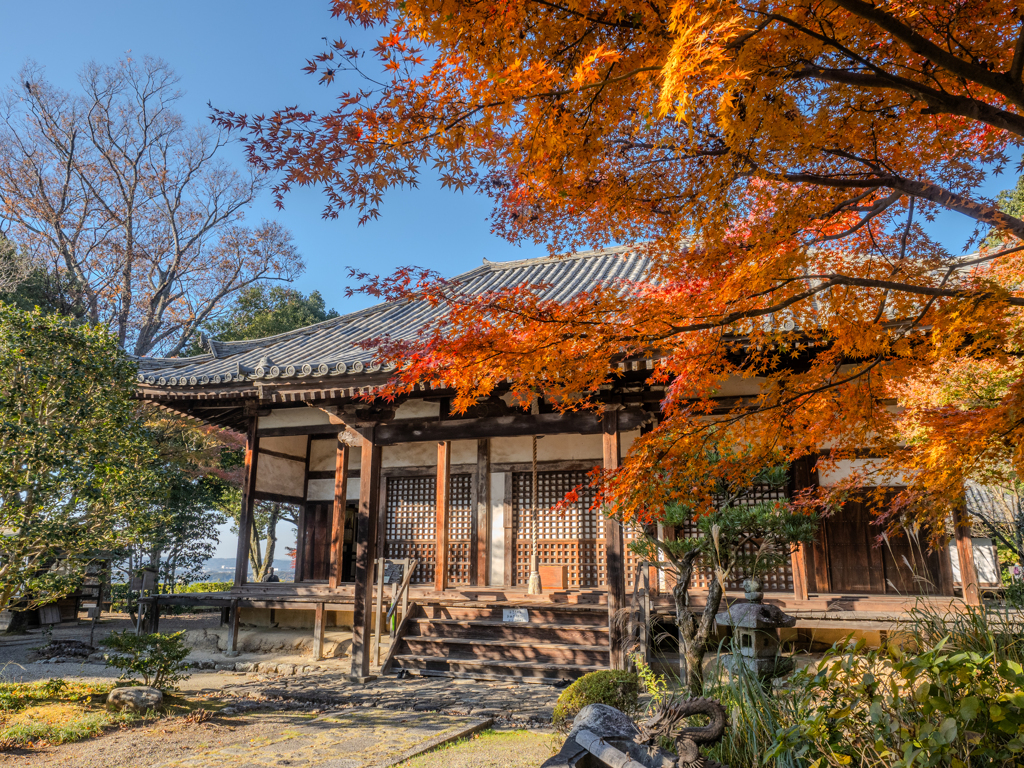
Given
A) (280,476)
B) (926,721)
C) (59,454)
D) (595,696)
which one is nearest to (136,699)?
(59,454)

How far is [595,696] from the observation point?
16.9ft

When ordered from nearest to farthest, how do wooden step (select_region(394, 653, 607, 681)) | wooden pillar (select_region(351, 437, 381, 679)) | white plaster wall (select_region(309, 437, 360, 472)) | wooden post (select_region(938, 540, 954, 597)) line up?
wooden step (select_region(394, 653, 607, 681)) → wooden pillar (select_region(351, 437, 381, 679)) → wooden post (select_region(938, 540, 954, 597)) → white plaster wall (select_region(309, 437, 360, 472))

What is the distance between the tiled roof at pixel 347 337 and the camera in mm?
8883

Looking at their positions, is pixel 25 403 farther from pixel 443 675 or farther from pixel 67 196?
pixel 67 196

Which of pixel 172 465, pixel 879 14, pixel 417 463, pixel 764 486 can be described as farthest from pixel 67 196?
pixel 879 14

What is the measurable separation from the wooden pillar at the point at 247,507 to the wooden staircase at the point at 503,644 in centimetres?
317

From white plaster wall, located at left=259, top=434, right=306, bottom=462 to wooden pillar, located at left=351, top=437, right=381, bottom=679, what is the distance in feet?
11.2

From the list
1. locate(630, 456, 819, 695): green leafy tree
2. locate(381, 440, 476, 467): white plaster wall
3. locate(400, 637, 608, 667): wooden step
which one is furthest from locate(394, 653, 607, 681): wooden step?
locate(381, 440, 476, 467): white plaster wall

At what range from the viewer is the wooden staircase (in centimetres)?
783

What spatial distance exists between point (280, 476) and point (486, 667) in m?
6.23

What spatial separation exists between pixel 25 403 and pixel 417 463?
21.8 feet

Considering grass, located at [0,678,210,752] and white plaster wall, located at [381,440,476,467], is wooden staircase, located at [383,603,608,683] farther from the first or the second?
white plaster wall, located at [381,440,476,467]

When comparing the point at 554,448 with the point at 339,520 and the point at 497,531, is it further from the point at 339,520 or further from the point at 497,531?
the point at 339,520

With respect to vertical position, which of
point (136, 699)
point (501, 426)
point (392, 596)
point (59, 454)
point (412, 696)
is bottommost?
point (412, 696)
